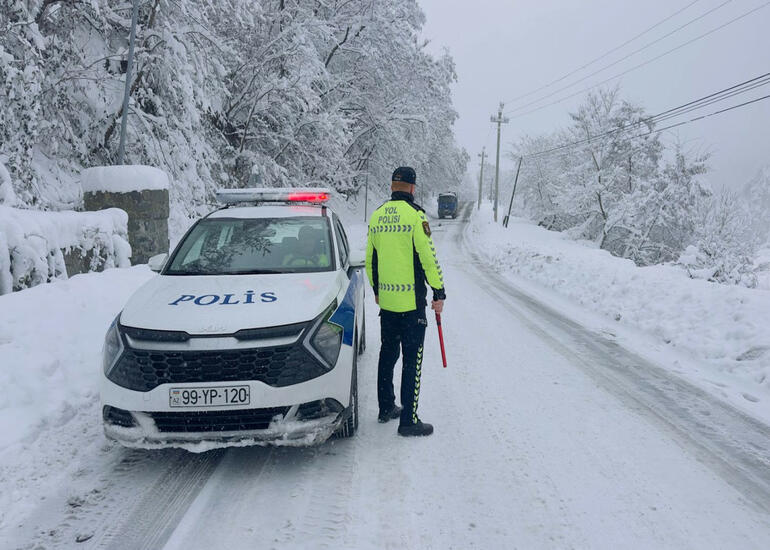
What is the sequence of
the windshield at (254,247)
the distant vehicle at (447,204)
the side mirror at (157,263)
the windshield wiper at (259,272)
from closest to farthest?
the windshield wiper at (259,272), the windshield at (254,247), the side mirror at (157,263), the distant vehicle at (447,204)

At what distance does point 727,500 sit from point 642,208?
3651 cm

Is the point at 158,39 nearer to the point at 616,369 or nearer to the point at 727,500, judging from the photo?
the point at 616,369

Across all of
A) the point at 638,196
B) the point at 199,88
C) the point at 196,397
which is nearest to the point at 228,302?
the point at 196,397

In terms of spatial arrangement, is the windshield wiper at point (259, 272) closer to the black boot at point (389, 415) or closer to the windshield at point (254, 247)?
the windshield at point (254, 247)

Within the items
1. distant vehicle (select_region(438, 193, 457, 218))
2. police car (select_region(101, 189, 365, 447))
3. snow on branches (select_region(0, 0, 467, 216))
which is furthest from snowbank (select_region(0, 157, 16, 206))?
distant vehicle (select_region(438, 193, 457, 218))

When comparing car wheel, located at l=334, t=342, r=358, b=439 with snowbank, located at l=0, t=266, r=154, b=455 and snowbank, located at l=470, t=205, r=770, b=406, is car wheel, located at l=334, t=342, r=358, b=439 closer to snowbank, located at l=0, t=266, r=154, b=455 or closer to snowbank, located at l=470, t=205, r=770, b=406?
snowbank, located at l=0, t=266, r=154, b=455

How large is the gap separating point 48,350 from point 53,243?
2.53 metres

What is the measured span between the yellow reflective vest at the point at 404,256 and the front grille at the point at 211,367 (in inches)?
42.1

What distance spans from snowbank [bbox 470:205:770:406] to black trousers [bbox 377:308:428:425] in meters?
3.74

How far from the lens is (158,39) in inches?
476

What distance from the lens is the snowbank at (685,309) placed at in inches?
242

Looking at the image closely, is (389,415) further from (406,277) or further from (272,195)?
(272,195)

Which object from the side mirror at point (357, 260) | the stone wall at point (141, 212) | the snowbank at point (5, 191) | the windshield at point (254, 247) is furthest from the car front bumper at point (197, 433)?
the stone wall at point (141, 212)

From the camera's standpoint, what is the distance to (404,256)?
418 cm
